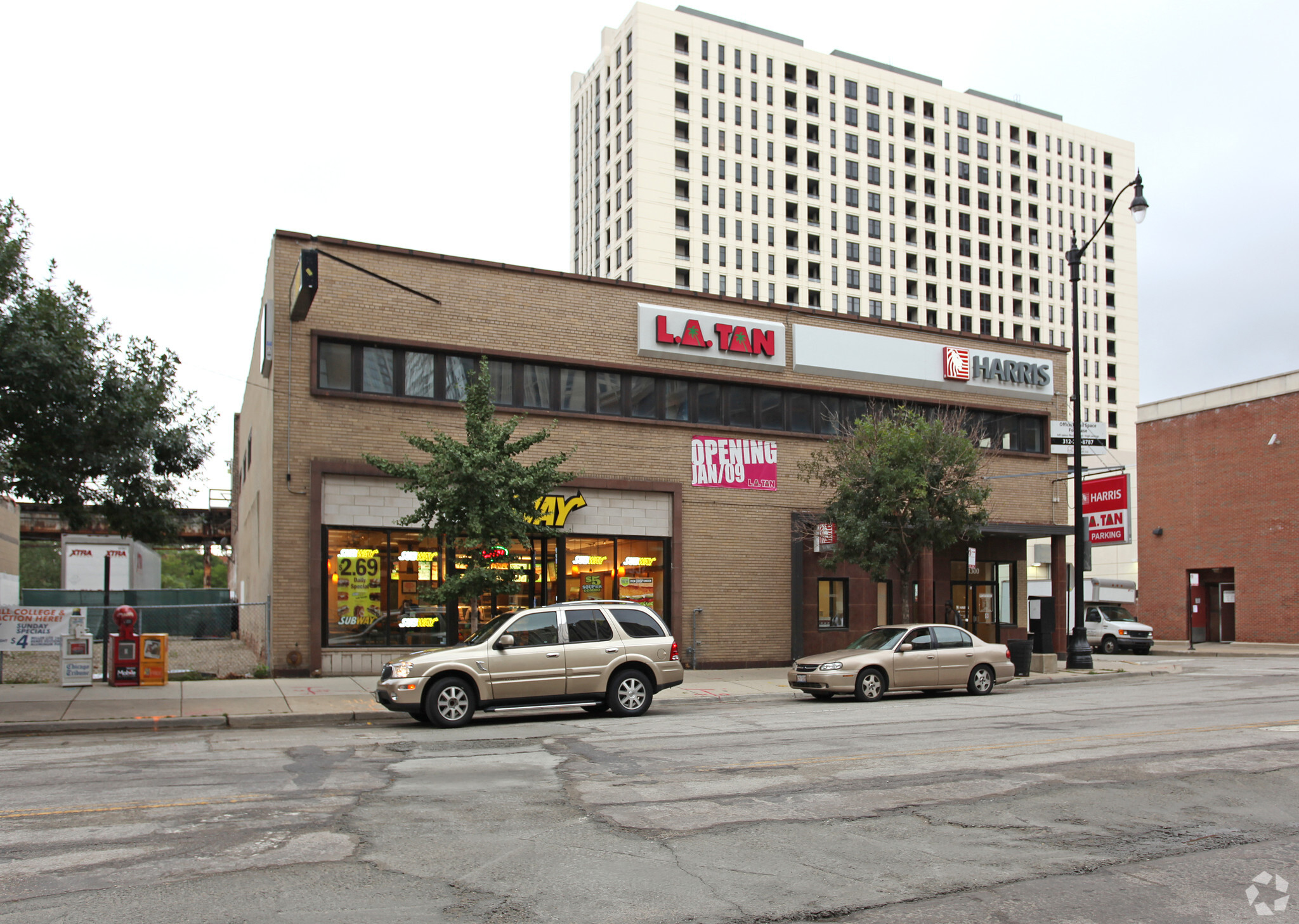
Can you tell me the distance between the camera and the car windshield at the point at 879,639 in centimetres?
1811

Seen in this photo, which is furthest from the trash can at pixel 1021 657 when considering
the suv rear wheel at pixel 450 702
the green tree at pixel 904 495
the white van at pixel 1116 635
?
the white van at pixel 1116 635

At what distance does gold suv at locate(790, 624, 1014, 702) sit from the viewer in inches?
689

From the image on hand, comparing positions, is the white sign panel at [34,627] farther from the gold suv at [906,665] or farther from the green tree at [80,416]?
the gold suv at [906,665]

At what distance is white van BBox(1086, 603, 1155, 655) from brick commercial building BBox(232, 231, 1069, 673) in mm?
7905

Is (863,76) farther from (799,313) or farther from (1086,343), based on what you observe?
(799,313)

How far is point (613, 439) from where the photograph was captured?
23.4 meters

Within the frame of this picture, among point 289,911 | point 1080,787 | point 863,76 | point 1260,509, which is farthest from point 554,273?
point 863,76

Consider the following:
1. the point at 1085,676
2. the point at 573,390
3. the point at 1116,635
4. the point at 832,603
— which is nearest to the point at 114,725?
the point at 573,390

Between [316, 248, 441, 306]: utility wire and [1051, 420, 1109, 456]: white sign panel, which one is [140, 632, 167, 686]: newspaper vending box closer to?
[316, 248, 441, 306]: utility wire

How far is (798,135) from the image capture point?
8138 centimetres

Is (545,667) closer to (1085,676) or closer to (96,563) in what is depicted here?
(1085,676)

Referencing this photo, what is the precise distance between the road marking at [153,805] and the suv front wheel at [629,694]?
656 centimetres

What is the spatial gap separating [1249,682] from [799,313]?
42.3 ft

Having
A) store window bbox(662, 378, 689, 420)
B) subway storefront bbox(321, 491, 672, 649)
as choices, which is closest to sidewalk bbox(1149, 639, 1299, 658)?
store window bbox(662, 378, 689, 420)
